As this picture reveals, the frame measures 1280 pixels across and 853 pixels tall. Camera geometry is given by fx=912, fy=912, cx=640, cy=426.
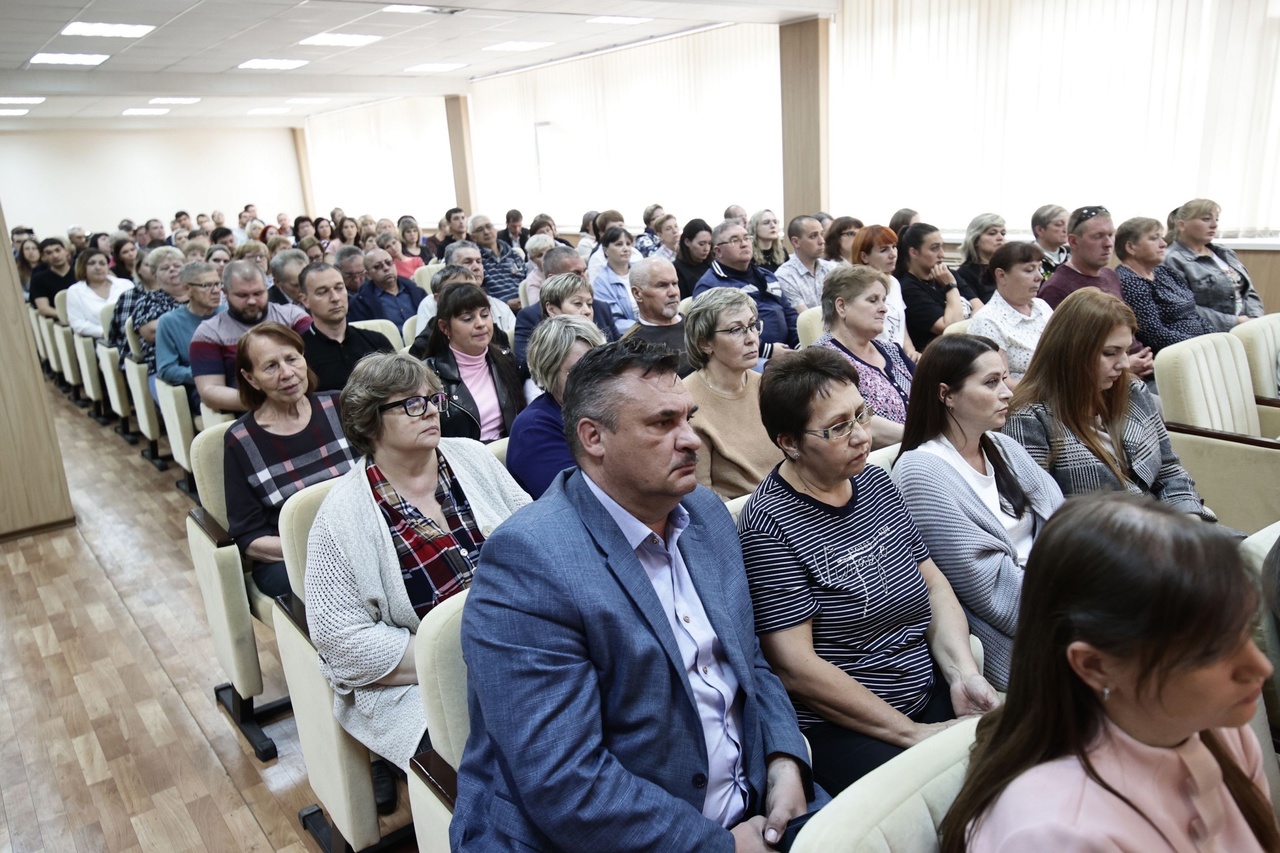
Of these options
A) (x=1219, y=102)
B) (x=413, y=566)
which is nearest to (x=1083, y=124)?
(x=1219, y=102)

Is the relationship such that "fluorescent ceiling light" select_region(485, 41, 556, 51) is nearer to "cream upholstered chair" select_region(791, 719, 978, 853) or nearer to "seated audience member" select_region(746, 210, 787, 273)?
"seated audience member" select_region(746, 210, 787, 273)

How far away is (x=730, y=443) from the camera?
2730 mm

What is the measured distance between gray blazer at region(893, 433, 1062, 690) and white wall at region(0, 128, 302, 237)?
18479 mm

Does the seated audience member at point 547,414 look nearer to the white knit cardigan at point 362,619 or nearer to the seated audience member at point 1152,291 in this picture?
the white knit cardigan at point 362,619

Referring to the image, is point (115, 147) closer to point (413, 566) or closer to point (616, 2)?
point (616, 2)

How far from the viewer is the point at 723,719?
5.00ft

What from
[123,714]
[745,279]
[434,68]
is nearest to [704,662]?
[123,714]

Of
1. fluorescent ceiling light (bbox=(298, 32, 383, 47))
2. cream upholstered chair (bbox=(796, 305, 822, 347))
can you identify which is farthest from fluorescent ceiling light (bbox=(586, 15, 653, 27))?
cream upholstered chair (bbox=(796, 305, 822, 347))

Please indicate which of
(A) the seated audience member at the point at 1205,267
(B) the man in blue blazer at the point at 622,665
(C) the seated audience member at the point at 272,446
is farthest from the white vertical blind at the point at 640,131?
(B) the man in blue blazer at the point at 622,665

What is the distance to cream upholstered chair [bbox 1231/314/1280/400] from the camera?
366 cm

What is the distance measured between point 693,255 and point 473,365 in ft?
9.33

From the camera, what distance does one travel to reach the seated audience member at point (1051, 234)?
17.1ft

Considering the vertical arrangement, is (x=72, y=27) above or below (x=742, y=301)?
above

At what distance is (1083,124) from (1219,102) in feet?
3.05
